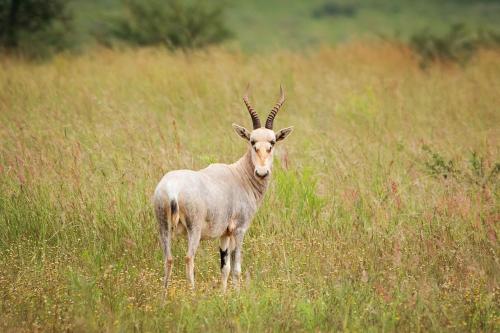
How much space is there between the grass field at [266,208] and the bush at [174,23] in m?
5.47

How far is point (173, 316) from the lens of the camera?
578 centimetres

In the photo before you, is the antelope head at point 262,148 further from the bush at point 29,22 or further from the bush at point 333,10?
the bush at point 333,10

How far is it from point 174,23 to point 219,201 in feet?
43.8

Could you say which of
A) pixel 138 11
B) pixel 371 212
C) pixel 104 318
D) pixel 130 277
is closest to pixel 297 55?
pixel 138 11

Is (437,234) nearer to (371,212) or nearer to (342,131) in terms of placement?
(371,212)

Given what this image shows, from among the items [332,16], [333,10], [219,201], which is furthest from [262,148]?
[333,10]

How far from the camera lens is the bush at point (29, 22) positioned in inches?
728

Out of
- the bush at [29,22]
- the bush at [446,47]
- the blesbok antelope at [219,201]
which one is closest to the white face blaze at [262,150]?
the blesbok antelope at [219,201]

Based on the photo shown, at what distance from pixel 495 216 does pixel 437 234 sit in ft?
2.12

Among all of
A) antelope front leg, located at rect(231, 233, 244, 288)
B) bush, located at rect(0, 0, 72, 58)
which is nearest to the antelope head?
antelope front leg, located at rect(231, 233, 244, 288)

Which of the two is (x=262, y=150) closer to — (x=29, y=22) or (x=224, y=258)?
(x=224, y=258)

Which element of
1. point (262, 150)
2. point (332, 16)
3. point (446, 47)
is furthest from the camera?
point (332, 16)

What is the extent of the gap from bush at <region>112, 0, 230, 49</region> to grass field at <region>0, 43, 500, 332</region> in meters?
5.47

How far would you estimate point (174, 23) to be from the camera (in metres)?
19.2
